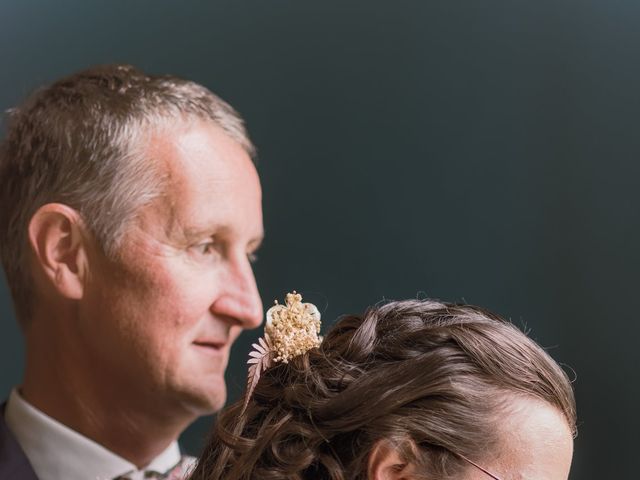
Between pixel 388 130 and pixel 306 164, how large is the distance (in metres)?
0.17

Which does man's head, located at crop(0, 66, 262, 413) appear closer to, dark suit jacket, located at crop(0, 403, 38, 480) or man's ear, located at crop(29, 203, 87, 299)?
man's ear, located at crop(29, 203, 87, 299)

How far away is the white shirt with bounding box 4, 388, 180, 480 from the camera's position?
61.0 inches

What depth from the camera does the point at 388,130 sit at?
209 centimetres

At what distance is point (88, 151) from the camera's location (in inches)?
60.6

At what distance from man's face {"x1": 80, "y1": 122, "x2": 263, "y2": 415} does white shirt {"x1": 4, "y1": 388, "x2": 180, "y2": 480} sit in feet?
0.29

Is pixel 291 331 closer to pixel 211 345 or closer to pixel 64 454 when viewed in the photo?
pixel 211 345

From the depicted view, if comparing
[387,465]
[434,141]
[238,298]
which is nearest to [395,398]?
[387,465]

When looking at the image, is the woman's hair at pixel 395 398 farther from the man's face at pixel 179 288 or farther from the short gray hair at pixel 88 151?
the short gray hair at pixel 88 151

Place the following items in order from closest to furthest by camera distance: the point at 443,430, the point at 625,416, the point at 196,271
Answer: the point at 443,430, the point at 196,271, the point at 625,416

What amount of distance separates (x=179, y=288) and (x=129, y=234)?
0.10 m

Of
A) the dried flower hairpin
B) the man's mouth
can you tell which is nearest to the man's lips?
the man's mouth

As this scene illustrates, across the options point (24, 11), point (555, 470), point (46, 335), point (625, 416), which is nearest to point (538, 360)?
point (555, 470)

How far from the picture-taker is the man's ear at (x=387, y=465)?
1176mm

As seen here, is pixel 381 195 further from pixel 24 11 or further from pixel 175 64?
pixel 24 11
